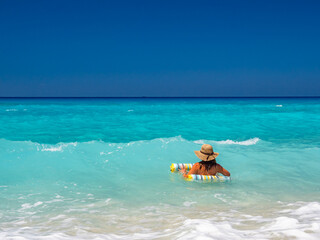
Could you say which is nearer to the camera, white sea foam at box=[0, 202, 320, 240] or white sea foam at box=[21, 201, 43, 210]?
white sea foam at box=[0, 202, 320, 240]

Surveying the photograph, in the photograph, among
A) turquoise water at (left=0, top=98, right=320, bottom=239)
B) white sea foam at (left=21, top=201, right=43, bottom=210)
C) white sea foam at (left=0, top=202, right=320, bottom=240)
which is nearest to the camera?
white sea foam at (left=0, top=202, right=320, bottom=240)

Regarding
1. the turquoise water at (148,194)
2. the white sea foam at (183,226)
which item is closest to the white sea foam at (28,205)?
the turquoise water at (148,194)

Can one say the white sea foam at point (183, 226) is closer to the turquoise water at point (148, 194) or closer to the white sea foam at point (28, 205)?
the turquoise water at point (148, 194)

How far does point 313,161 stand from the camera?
32.8 ft

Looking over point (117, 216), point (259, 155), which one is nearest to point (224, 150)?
point (259, 155)

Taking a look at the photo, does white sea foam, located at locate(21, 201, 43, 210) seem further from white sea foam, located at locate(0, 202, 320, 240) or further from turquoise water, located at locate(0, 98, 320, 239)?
white sea foam, located at locate(0, 202, 320, 240)

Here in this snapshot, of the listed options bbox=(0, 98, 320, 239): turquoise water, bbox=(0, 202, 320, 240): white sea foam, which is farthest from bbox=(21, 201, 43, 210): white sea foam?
bbox=(0, 202, 320, 240): white sea foam

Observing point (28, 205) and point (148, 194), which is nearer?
point (28, 205)

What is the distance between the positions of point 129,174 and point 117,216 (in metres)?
3.21

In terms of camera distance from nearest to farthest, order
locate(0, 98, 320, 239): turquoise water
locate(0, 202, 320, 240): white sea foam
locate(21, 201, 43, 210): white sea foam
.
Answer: locate(0, 202, 320, 240): white sea foam
locate(0, 98, 320, 239): turquoise water
locate(21, 201, 43, 210): white sea foam

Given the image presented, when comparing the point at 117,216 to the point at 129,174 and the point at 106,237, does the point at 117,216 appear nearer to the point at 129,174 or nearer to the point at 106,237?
the point at 106,237

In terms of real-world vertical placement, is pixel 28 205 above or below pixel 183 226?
below

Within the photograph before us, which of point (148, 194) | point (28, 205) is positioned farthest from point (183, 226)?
point (28, 205)

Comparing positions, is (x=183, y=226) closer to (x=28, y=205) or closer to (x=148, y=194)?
(x=148, y=194)
